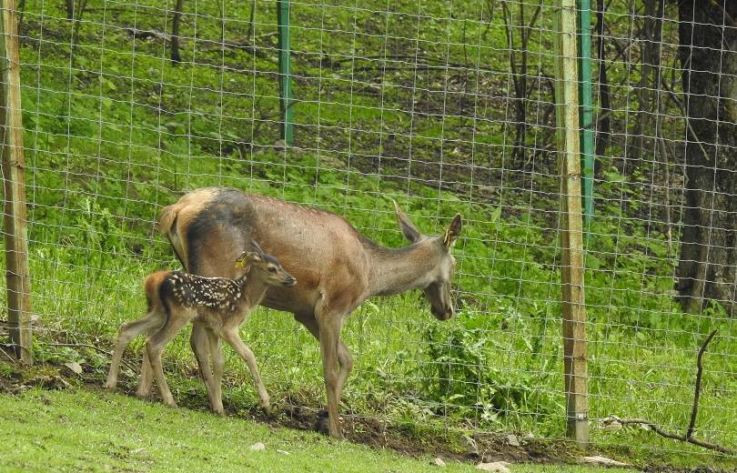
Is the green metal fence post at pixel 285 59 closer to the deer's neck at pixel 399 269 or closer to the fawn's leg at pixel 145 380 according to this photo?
the deer's neck at pixel 399 269

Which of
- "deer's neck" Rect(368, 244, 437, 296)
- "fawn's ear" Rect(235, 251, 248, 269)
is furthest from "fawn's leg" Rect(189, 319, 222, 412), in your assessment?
"deer's neck" Rect(368, 244, 437, 296)

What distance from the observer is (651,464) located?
407 inches

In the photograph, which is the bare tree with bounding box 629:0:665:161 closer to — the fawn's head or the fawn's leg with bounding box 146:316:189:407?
the fawn's head

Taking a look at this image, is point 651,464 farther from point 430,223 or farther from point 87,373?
point 430,223

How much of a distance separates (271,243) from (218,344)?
33.5 inches

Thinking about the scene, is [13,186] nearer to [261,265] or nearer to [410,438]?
[261,265]

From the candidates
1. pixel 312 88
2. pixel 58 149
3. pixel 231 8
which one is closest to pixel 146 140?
pixel 58 149

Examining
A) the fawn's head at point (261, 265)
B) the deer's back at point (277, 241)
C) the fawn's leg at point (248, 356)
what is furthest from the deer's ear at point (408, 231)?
the fawn's leg at point (248, 356)

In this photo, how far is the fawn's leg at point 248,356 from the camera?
9766 millimetres

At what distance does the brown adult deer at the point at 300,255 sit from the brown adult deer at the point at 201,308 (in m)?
0.16

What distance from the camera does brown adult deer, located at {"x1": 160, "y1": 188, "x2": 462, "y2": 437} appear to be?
9.77 m

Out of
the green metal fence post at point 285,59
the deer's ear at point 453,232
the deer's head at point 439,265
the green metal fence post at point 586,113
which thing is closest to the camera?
the deer's ear at point 453,232

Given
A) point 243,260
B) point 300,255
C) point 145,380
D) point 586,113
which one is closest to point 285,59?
point 586,113

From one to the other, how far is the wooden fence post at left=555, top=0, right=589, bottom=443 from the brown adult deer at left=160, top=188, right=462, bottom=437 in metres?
1.02
